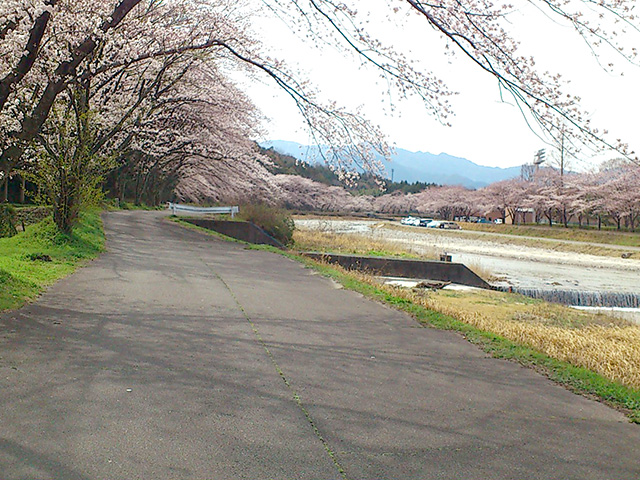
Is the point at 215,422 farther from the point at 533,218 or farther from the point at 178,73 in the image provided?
the point at 533,218

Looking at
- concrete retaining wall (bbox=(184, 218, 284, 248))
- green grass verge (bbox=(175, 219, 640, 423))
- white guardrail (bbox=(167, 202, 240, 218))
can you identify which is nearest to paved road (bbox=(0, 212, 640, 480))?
green grass verge (bbox=(175, 219, 640, 423))

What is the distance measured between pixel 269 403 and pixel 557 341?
6389 millimetres

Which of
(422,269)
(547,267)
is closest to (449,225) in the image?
(547,267)

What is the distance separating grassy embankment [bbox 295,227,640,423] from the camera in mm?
5973

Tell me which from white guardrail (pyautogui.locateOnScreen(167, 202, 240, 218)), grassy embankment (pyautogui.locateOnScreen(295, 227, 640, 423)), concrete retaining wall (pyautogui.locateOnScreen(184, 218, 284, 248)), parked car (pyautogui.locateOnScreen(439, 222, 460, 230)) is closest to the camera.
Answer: grassy embankment (pyautogui.locateOnScreen(295, 227, 640, 423))

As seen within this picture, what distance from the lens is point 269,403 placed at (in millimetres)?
4656

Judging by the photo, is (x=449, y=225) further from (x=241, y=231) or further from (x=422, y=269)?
(x=241, y=231)

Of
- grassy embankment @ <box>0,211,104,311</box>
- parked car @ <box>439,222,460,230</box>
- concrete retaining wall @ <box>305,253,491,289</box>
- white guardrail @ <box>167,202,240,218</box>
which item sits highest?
white guardrail @ <box>167,202,240,218</box>

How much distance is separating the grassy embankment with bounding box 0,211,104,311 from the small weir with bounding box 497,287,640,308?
15.7 metres

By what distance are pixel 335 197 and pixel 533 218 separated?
2737 centimetres

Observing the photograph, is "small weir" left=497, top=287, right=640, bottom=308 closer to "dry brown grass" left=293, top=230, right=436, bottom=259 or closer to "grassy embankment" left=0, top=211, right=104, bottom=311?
"dry brown grass" left=293, top=230, right=436, bottom=259

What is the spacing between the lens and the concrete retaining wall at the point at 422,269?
23.6 m

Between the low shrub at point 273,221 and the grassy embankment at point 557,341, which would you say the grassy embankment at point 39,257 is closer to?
the grassy embankment at point 557,341

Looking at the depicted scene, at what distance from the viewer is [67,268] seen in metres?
11.1
